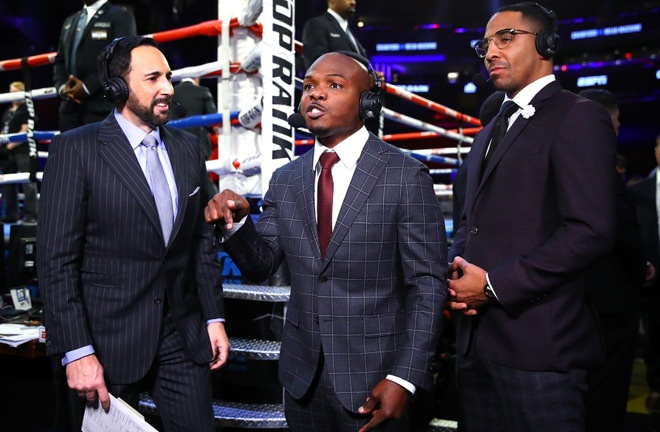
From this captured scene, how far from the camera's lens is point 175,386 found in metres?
1.84

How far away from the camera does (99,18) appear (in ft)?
10.9

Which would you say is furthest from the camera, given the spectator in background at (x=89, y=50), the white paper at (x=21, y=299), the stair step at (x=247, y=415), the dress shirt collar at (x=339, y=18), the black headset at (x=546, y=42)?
the dress shirt collar at (x=339, y=18)

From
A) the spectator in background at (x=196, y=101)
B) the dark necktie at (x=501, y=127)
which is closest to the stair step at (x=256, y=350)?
the dark necktie at (x=501, y=127)

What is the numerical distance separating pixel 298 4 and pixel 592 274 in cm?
1261

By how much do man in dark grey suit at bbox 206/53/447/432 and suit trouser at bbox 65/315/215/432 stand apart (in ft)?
1.15

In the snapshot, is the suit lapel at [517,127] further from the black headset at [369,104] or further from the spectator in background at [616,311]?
the spectator in background at [616,311]

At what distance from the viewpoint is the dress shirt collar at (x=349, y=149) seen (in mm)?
1633

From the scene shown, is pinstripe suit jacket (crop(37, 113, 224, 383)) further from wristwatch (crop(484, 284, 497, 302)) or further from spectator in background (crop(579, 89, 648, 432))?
spectator in background (crop(579, 89, 648, 432))

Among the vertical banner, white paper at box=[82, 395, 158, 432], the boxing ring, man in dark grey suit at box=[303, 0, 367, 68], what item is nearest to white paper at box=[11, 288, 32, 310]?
the boxing ring

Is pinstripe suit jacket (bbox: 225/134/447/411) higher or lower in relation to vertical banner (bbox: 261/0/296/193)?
lower

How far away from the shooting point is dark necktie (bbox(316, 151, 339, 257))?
1.59 m

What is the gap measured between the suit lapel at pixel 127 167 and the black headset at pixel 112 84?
11cm

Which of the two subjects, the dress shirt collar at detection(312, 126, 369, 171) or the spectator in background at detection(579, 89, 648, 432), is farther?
the spectator in background at detection(579, 89, 648, 432)

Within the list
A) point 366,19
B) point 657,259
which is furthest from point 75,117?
point 366,19
